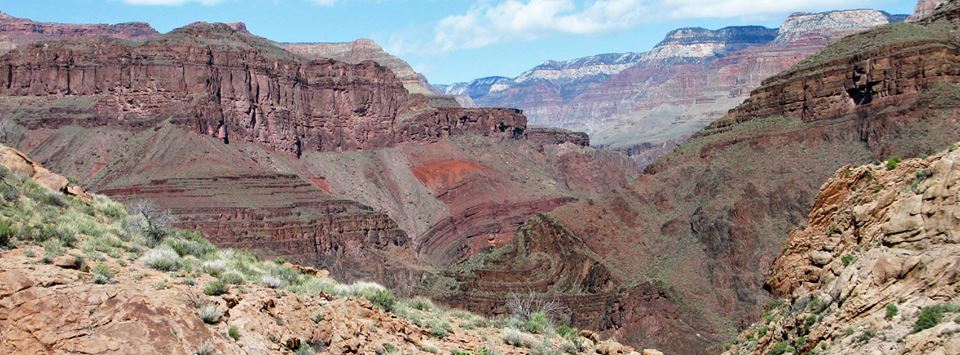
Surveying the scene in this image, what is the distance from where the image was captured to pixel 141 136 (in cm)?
13288

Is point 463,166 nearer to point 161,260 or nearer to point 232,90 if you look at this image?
point 232,90

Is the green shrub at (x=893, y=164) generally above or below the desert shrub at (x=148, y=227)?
above

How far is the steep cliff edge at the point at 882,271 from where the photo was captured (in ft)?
54.9

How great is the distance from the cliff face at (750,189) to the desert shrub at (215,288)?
54.5m

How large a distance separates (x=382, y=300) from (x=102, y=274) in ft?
23.6

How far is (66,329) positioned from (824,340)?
13.3 meters

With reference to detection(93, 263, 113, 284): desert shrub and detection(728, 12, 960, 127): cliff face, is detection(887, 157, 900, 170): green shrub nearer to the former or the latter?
detection(93, 263, 113, 284): desert shrub

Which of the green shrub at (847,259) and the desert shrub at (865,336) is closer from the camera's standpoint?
the desert shrub at (865,336)

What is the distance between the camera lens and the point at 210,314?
53.8 feet

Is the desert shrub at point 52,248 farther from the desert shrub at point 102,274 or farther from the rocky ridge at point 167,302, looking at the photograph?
the desert shrub at point 102,274

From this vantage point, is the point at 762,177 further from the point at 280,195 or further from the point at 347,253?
the point at 280,195

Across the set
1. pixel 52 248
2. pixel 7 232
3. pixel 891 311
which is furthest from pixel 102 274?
pixel 891 311

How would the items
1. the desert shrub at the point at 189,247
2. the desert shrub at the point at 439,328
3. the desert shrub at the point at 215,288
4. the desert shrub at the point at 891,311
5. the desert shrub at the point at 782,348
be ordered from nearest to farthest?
the desert shrub at the point at 891,311
the desert shrub at the point at 215,288
the desert shrub at the point at 782,348
the desert shrub at the point at 439,328
the desert shrub at the point at 189,247

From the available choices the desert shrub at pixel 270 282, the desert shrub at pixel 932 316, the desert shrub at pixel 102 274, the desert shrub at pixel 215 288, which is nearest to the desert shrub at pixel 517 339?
the desert shrub at pixel 270 282
